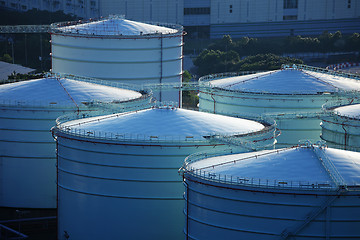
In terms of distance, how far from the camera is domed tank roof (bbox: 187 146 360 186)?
36.9 metres

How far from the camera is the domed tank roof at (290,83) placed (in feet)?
192

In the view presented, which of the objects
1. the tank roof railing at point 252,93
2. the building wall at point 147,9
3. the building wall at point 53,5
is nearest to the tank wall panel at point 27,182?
the tank roof railing at point 252,93

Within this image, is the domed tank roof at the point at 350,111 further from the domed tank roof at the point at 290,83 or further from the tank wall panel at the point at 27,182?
the tank wall panel at the point at 27,182

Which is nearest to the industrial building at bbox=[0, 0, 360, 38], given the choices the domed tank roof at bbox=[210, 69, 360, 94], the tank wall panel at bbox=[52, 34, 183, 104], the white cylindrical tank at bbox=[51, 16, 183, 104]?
the white cylindrical tank at bbox=[51, 16, 183, 104]

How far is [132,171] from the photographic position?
144 feet

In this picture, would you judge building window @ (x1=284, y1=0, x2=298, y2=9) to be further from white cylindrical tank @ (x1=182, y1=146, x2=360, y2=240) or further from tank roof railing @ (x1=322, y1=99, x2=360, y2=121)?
white cylindrical tank @ (x1=182, y1=146, x2=360, y2=240)

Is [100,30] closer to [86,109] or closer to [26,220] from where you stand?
[86,109]

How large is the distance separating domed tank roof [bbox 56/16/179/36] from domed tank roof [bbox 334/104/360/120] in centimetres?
2003

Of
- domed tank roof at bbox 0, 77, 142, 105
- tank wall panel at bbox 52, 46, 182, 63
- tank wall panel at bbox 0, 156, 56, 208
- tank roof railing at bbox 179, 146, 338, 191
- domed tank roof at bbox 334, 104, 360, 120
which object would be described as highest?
tank wall panel at bbox 52, 46, 182, 63

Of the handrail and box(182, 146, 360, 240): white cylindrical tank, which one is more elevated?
the handrail

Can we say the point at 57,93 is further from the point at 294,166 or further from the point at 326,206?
the point at 326,206

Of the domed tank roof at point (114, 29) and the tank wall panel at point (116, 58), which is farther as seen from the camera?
the domed tank roof at point (114, 29)

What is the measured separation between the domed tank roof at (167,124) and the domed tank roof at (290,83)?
10219 mm

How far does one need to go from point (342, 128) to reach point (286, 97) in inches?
328
